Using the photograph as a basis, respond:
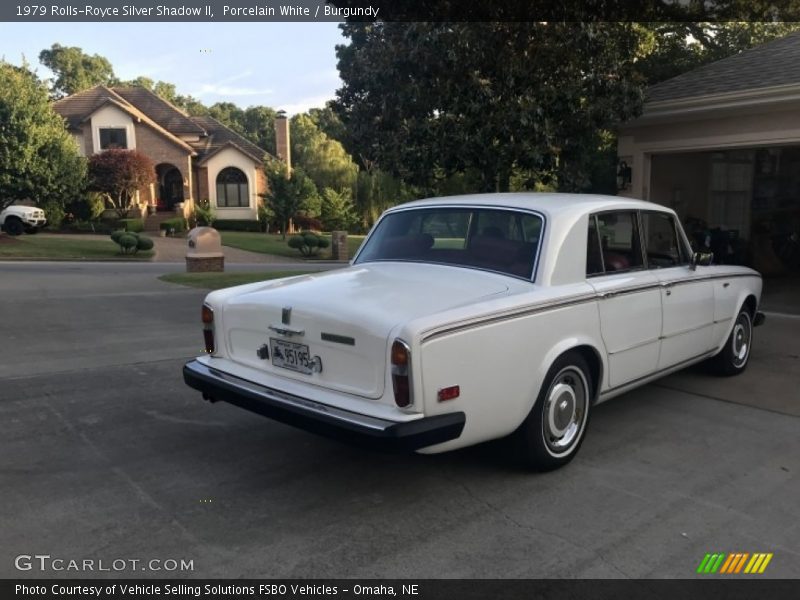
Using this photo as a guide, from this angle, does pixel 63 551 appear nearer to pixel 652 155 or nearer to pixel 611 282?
pixel 611 282

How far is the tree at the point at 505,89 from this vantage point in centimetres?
1095

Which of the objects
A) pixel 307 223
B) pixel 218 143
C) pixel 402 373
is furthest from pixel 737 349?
pixel 218 143

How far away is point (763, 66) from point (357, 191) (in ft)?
107

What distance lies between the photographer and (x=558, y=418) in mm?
4238

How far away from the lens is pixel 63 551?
128 inches

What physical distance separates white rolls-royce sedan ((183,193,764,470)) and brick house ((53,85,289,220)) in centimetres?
3304

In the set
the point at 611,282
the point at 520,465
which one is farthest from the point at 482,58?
the point at 520,465

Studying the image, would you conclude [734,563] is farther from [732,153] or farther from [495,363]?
[732,153]

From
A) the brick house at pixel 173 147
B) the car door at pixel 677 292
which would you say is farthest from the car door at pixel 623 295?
the brick house at pixel 173 147

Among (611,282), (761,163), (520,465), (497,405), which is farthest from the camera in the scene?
(761,163)

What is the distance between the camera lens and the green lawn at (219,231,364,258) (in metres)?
28.9

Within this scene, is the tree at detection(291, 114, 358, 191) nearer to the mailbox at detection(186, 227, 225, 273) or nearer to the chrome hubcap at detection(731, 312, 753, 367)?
the mailbox at detection(186, 227, 225, 273)

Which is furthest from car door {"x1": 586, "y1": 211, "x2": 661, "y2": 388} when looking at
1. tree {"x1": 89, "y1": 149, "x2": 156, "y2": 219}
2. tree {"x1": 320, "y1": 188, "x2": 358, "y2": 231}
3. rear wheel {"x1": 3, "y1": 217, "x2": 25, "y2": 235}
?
Result: tree {"x1": 320, "y1": 188, "x2": 358, "y2": 231}
